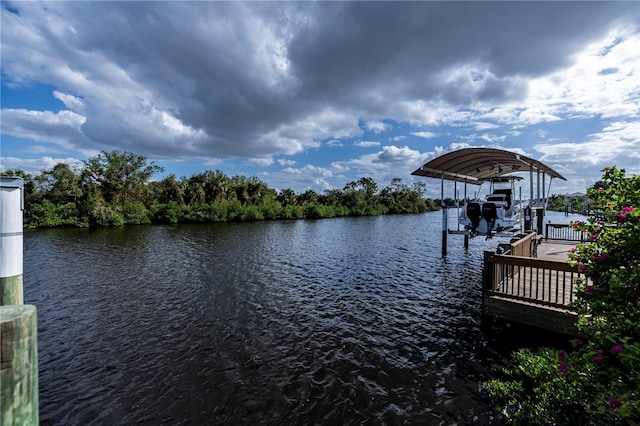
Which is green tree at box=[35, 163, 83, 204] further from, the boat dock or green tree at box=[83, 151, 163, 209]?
the boat dock

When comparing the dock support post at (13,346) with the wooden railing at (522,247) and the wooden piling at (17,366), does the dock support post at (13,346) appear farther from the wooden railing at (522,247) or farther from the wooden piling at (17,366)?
the wooden railing at (522,247)

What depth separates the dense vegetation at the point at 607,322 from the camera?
214 centimetres

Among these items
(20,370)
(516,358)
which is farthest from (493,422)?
(20,370)

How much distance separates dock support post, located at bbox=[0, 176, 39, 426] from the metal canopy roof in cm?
1333

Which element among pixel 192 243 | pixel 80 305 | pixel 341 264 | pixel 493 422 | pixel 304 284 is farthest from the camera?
pixel 192 243

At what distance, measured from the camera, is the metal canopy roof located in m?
12.0

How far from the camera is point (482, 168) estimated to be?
15359mm

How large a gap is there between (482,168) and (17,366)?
17.6 metres

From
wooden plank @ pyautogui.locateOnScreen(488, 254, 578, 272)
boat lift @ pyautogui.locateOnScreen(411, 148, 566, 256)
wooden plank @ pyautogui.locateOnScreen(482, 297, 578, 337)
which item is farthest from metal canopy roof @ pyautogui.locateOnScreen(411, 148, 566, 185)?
wooden plank @ pyautogui.locateOnScreen(482, 297, 578, 337)

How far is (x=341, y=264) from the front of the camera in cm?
1502

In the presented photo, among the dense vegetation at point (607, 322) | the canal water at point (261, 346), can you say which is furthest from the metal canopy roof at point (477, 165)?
the dense vegetation at point (607, 322)

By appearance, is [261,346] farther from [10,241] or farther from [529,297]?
[529,297]

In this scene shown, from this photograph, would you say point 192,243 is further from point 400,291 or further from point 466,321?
point 466,321

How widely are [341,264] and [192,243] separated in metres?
13.5
